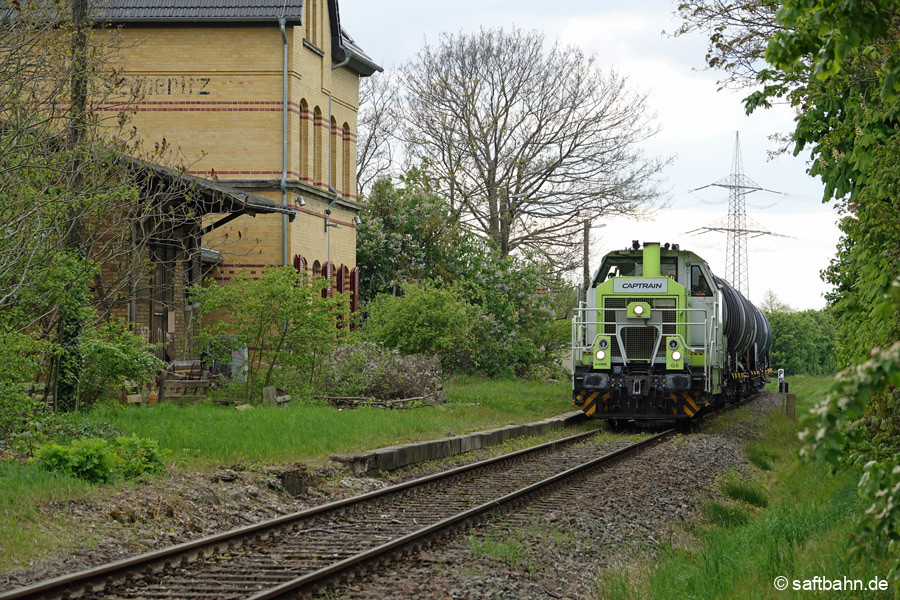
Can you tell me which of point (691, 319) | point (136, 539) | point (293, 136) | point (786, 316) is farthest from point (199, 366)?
point (786, 316)

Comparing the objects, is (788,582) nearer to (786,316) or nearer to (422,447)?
(422,447)

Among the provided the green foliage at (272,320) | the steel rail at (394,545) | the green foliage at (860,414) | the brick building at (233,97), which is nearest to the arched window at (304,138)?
the brick building at (233,97)

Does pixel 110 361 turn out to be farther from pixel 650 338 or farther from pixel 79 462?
pixel 650 338

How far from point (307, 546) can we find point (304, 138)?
21264 mm

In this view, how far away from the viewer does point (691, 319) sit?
67.6 feet

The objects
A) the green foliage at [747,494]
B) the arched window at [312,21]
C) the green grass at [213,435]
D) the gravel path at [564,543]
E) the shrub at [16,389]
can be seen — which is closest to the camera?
the gravel path at [564,543]

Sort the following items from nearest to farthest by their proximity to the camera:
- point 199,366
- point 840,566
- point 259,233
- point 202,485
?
point 840,566, point 202,485, point 199,366, point 259,233

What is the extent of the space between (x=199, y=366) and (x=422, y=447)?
9.10 meters

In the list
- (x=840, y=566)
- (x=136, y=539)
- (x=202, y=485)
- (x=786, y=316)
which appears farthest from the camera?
(x=786, y=316)

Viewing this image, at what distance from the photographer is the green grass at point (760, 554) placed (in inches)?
285

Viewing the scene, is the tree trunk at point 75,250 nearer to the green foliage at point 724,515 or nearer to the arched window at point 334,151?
the green foliage at point 724,515

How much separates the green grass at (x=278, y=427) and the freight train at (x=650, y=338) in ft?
7.37

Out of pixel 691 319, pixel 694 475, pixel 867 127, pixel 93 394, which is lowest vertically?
pixel 694 475

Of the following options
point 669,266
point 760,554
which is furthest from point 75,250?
point 669,266
